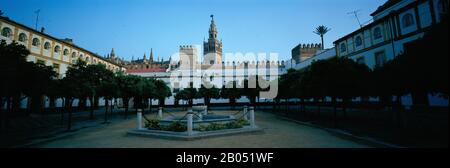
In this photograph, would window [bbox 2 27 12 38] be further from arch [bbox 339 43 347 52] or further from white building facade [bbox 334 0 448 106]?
arch [bbox 339 43 347 52]

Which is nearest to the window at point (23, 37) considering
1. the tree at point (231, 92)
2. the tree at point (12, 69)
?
the tree at point (12, 69)

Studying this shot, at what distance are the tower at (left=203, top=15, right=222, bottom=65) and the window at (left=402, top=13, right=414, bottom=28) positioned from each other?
6188 cm

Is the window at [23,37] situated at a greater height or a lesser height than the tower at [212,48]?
lesser

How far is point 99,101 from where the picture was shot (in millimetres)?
48281

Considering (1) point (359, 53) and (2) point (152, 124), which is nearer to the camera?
(2) point (152, 124)

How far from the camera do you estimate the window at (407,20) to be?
22875 mm

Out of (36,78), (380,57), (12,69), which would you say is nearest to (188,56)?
(380,57)

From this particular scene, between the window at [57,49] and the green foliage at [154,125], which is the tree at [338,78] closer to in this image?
the green foliage at [154,125]

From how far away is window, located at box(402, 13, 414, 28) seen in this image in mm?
22875

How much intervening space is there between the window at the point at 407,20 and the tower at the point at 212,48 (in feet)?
203

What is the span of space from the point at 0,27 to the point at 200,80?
126 ft

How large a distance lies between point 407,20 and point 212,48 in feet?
212
